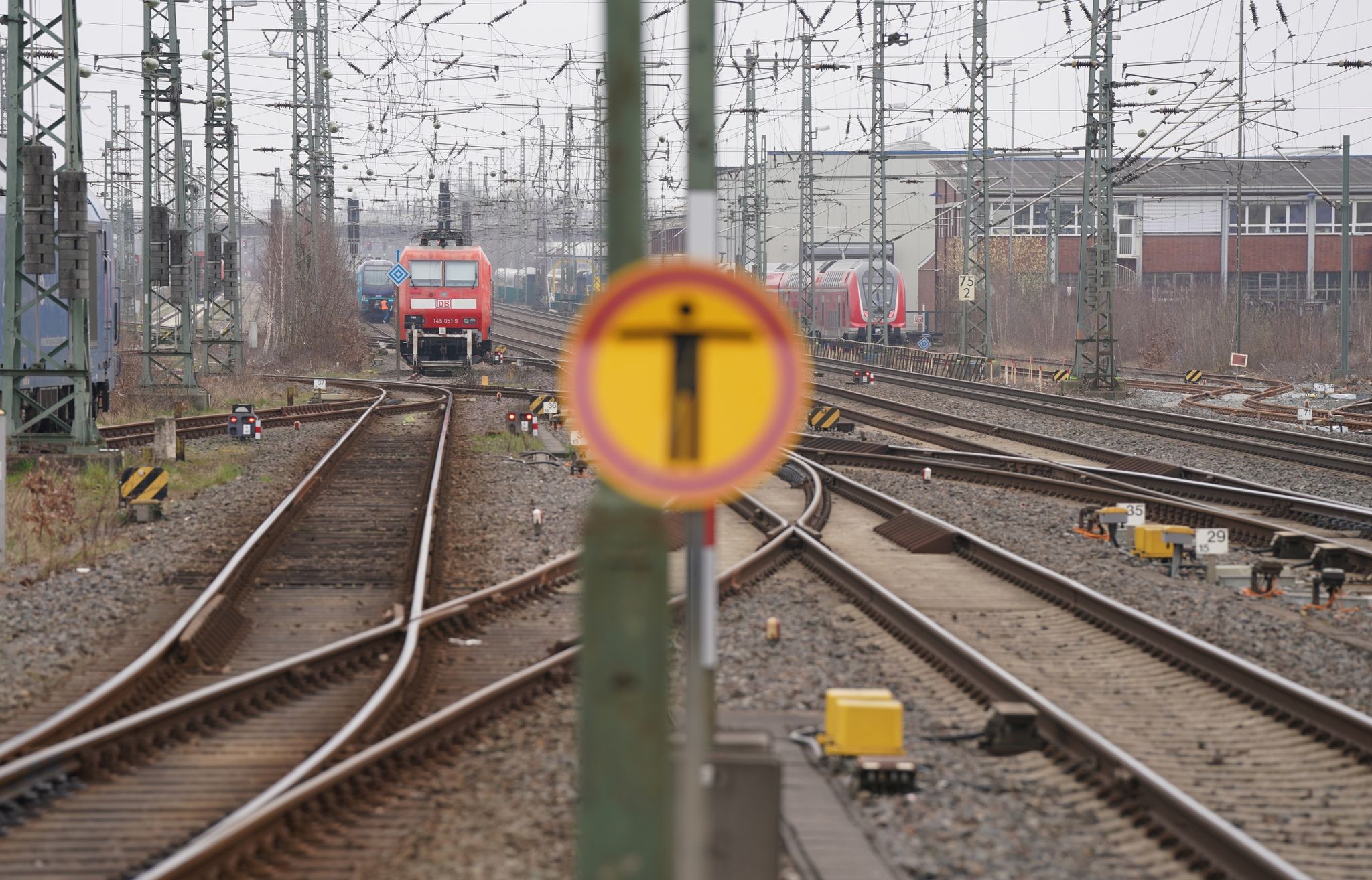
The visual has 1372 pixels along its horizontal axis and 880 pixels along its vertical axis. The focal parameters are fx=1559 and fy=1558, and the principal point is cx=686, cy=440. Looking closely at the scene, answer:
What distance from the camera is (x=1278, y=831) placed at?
6.55m

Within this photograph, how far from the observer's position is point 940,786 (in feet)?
22.6

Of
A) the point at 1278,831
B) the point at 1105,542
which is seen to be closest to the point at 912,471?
the point at 1105,542

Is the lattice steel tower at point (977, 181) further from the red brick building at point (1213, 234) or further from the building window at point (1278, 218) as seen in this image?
the building window at point (1278, 218)

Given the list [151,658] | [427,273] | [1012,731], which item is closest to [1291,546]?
[1012,731]

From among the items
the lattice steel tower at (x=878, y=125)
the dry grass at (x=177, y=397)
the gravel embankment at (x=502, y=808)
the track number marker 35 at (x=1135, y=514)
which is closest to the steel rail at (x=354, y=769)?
the gravel embankment at (x=502, y=808)

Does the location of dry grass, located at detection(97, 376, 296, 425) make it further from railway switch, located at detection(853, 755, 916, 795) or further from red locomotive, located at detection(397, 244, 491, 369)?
railway switch, located at detection(853, 755, 916, 795)

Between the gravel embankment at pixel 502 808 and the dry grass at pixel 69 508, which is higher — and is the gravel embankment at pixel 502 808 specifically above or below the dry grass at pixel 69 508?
below

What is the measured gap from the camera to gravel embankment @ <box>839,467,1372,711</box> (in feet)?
31.9

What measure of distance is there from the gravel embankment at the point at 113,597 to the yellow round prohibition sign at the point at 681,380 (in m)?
5.54

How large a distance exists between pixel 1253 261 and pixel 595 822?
7395 cm

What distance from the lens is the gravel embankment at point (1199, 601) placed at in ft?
31.9

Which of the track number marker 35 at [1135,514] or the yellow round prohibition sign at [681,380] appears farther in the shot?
the track number marker 35 at [1135,514]

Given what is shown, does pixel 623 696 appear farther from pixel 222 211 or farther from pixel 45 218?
pixel 222 211

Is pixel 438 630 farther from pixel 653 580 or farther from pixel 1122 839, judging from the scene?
pixel 653 580
